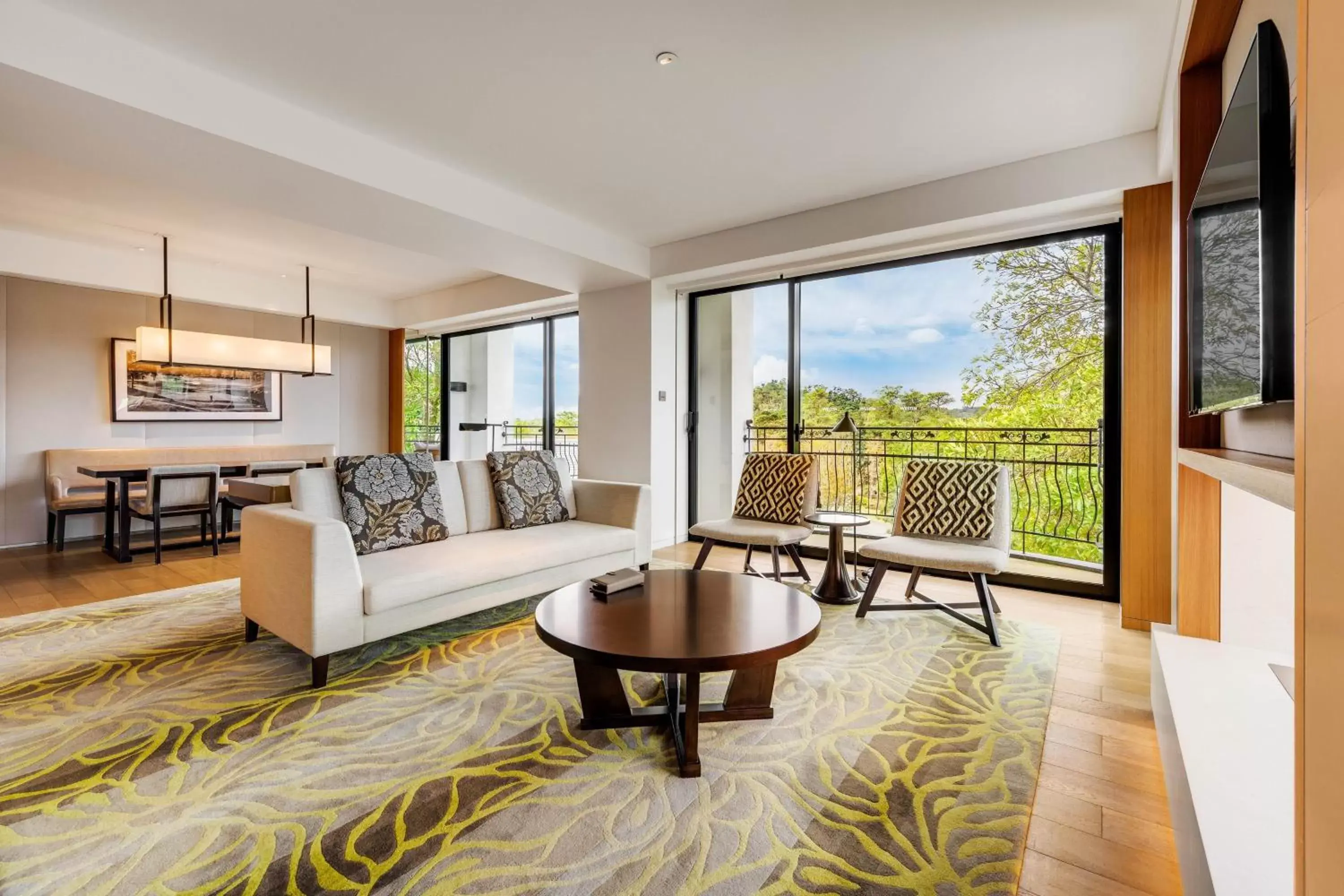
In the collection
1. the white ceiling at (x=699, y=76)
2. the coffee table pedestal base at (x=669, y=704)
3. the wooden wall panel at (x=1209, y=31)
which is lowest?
the coffee table pedestal base at (x=669, y=704)

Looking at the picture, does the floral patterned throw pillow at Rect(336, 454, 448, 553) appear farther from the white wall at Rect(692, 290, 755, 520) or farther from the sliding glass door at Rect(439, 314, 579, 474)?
the white wall at Rect(692, 290, 755, 520)

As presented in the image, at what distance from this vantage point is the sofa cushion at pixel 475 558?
2551 millimetres

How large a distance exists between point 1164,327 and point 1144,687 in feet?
5.87

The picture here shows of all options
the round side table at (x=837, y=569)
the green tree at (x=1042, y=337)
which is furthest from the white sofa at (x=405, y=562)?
the green tree at (x=1042, y=337)

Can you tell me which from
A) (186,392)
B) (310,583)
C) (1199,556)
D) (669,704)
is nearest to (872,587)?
(1199,556)

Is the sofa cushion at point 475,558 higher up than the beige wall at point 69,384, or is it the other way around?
the beige wall at point 69,384

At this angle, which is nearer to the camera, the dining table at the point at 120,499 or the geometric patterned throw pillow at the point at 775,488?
the geometric patterned throw pillow at the point at 775,488

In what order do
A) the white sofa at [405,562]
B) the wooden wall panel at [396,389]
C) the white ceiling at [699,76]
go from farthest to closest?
the wooden wall panel at [396,389]
the white sofa at [405,562]
the white ceiling at [699,76]

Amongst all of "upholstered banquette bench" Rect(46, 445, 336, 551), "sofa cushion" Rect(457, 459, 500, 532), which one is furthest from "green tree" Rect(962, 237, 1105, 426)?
"upholstered banquette bench" Rect(46, 445, 336, 551)

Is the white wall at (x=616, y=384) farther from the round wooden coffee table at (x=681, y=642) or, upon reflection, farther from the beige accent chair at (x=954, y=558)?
the round wooden coffee table at (x=681, y=642)

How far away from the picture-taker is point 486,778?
1749mm

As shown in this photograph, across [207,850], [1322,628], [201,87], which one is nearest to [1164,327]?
[1322,628]

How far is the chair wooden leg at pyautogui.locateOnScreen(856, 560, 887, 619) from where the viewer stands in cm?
316

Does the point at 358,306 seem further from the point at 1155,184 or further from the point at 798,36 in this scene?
the point at 1155,184
